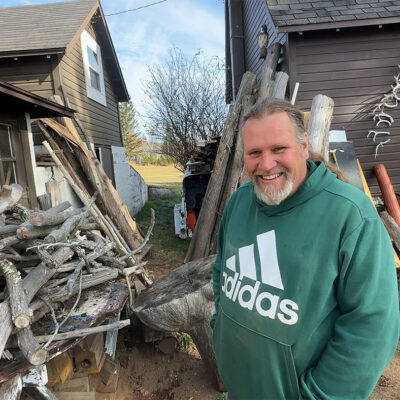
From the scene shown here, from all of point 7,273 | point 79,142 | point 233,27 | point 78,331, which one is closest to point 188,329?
point 78,331

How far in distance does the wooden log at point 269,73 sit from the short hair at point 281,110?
437 centimetres

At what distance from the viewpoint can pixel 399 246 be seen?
430cm

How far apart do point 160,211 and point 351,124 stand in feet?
22.9

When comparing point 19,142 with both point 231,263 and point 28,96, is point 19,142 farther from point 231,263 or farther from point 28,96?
point 231,263

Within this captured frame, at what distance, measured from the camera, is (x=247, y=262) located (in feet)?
4.59

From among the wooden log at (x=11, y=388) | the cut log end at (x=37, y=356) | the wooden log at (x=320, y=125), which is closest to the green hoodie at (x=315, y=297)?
the cut log end at (x=37, y=356)

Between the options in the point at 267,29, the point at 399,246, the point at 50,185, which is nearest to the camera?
the point at 399,246

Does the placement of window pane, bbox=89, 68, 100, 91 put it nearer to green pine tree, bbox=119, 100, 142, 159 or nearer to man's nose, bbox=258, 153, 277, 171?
man's nose, bbox=258, 153, 277, 171

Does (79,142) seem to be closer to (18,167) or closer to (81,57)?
(18,167)

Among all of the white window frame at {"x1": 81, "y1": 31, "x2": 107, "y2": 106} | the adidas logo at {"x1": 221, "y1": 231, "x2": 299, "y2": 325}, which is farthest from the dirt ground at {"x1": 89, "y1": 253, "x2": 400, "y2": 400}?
the white window frame at {"x1": 81, "y1": 31, "x2": 107, "y2": 106}

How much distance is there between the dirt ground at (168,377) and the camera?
9.89ft

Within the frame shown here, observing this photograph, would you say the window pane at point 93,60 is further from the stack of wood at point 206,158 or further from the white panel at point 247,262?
the white panel at point 247,262

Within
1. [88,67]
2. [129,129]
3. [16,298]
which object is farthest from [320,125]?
[129,129]

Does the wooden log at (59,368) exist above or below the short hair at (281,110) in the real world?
below
